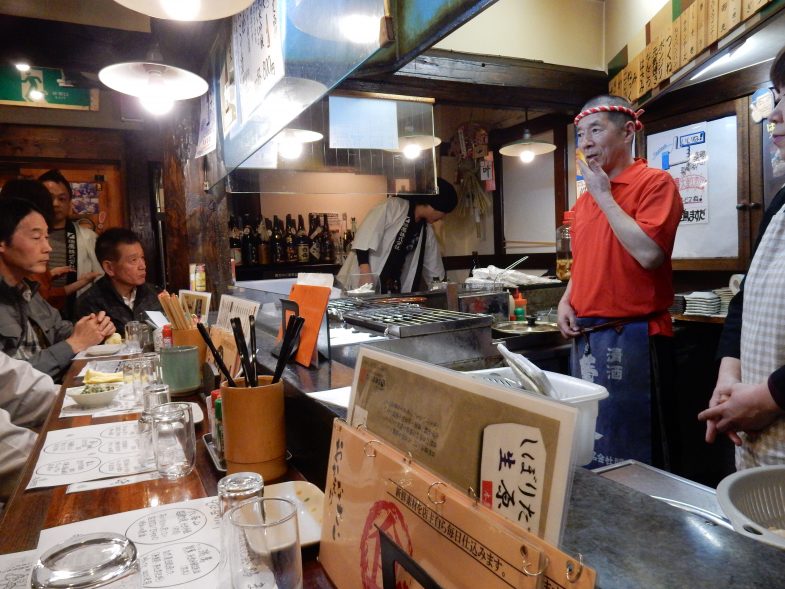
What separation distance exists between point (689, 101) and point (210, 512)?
4.90 meters

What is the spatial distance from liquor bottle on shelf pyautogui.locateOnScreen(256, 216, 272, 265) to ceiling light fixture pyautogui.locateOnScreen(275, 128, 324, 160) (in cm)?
294

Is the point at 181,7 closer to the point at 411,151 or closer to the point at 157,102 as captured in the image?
the point at 157,102

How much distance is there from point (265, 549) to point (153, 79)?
9.66 feet

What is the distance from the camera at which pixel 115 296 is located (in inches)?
154

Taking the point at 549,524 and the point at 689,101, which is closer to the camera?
the point at 549,524

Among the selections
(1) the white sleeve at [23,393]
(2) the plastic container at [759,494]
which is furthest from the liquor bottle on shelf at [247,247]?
(2) the plastic container at [759,494]

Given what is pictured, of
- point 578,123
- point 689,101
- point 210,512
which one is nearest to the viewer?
point 210,512

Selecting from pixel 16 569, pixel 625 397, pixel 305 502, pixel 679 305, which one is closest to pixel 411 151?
pixel 679 305

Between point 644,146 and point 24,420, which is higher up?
point 644,146

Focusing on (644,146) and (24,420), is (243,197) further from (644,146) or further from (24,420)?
(24,420)

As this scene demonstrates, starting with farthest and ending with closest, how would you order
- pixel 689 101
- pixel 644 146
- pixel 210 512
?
pixel 644 146
pixel 689 101
pixel 210 512

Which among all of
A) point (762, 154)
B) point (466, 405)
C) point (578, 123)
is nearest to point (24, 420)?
point (466, 405)

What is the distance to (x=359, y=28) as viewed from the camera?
142 centimetres

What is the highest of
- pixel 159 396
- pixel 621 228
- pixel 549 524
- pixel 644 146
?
pixel 644 146
